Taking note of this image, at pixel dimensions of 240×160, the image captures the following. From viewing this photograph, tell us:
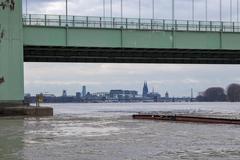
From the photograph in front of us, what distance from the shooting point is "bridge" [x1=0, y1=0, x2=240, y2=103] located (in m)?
71.4

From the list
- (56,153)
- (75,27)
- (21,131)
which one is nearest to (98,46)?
(75,27)

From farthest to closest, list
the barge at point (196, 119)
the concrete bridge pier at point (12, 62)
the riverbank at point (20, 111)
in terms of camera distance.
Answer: the concrete bridge pier at point (12, 62)
the riverbank at point (20, 111)
the barge at point (196, 119)

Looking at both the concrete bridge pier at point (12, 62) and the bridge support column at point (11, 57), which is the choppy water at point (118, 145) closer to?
the concrete bridge pier at point (12, 62)

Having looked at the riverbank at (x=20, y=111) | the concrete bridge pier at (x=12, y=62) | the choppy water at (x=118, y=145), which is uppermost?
the concrete bridge pier at (x=12, y=62)

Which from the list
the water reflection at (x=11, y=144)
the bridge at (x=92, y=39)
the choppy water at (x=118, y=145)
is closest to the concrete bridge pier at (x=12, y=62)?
the bridge at (x=92, y=39)

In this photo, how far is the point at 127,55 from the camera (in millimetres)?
89938

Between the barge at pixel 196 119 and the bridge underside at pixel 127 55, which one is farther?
the bridge underside at pixel 127 55

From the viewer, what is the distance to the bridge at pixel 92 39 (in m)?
71.4

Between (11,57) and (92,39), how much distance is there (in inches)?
427

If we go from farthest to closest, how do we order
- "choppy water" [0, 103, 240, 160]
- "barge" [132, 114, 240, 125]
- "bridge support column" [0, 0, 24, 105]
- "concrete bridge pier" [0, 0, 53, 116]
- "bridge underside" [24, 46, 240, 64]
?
"bridge underside" [24, 46, 240, 64] < "bridge support column" [0, 0, 24, 105] < "concrete bridge pier" [0, 0, 53, 116] < "barge" [132, 114, 240, 125] < "choppy water" [0, 103, 240, 160]

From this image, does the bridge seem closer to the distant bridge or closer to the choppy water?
the distant bridge

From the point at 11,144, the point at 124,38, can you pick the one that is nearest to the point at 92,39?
the point at 124,38

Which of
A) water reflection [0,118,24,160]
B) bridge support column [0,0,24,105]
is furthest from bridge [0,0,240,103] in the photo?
water reflection [0,118,24,160]

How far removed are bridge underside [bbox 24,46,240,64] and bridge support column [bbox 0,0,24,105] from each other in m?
5.72
